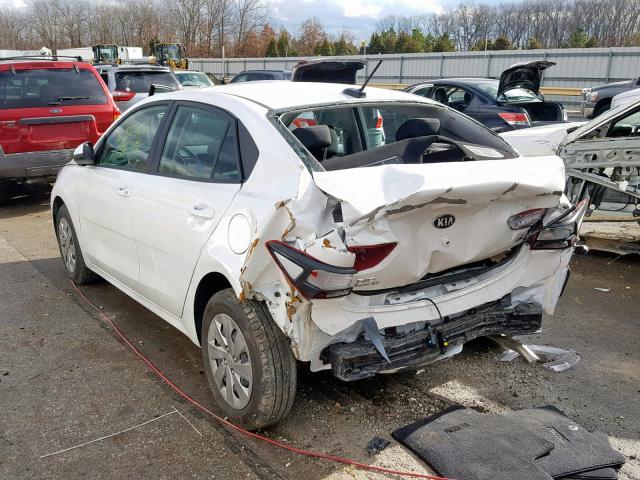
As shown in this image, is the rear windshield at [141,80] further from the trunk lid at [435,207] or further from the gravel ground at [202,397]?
the trunk lid at [435,207]

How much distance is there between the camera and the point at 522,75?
10.1 meters

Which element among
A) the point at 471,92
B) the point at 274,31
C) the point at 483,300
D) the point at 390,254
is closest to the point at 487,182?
the point at 390,254

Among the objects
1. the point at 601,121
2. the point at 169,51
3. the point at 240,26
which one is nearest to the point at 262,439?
the point at 601,121

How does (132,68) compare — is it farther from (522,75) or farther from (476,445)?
(476,445)

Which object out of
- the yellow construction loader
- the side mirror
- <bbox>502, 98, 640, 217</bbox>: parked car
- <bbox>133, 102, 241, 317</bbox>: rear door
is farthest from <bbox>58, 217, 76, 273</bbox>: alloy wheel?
the yellow construction loader

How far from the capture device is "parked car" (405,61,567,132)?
9.64 m

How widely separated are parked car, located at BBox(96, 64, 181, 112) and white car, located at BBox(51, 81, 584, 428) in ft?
30.8

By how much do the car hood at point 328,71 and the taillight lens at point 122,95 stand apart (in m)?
7.88

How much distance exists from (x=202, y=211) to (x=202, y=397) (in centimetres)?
112

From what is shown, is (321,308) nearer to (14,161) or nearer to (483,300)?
(483,300)

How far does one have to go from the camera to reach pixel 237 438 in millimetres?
3193

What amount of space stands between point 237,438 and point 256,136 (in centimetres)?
158

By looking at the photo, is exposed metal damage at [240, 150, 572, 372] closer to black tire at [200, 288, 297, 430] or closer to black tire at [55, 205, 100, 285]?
black tire at [200, 288, 297, 430]

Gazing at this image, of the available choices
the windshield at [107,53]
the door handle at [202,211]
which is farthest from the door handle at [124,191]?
the windshield at [107,53]
